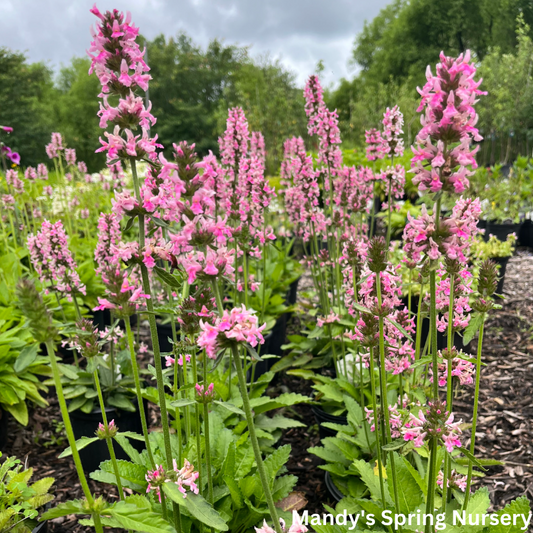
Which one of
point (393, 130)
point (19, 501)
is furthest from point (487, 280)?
point (19, 501)

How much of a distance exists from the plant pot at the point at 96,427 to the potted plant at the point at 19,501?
0.72m

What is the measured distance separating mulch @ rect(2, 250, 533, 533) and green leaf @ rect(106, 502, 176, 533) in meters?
1.37

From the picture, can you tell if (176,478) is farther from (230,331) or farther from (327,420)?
(327,420)

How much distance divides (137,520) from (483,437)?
302cm

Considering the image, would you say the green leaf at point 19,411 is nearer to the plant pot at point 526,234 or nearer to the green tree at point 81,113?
the plant pot at point 526,234

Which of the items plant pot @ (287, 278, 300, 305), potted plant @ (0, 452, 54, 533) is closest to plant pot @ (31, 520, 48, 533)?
potted plant @ (0, 452, 54, 533)

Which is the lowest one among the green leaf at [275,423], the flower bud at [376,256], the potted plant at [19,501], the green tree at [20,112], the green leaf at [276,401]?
the green leaf at [275,423]

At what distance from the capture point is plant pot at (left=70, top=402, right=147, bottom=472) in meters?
3.21

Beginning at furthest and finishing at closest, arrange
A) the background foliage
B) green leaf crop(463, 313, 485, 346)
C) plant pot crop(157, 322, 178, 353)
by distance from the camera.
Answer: the background foliage
plant pot crop(157, 322, 178, 353)
green leaf crop(463, 313, 485, 346)

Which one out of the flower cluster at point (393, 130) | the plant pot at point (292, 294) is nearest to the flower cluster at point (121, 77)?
the flower cluster at point (393, 130)

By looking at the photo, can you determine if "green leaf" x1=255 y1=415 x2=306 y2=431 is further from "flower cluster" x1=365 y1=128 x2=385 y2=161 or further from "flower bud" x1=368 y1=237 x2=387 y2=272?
"flower cluster" x1=365 y1=128 x2=385 y2=161

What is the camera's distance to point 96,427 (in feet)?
10.8

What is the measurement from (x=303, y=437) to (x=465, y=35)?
4718 centimetres

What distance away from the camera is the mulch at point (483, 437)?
2980mm
